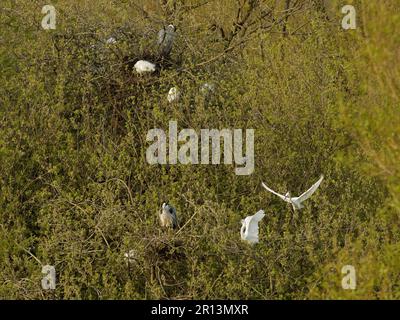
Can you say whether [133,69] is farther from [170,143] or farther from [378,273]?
[378,273]

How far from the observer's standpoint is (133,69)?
8.87m

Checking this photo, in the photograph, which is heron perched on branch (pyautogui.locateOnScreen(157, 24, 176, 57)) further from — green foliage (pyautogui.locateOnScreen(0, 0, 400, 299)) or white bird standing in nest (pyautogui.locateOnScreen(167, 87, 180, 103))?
white bird standing in nest (pyautogui.locateOnScreen(167, 87, 180, 103))

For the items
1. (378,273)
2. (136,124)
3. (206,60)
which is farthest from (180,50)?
(378,273)

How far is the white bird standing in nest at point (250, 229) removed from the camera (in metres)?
7.09

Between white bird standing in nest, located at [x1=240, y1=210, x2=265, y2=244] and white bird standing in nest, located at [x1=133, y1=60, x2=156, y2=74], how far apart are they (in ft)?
6.37

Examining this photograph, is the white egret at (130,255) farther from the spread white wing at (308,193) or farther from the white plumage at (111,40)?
the white plumage at (111,40)
